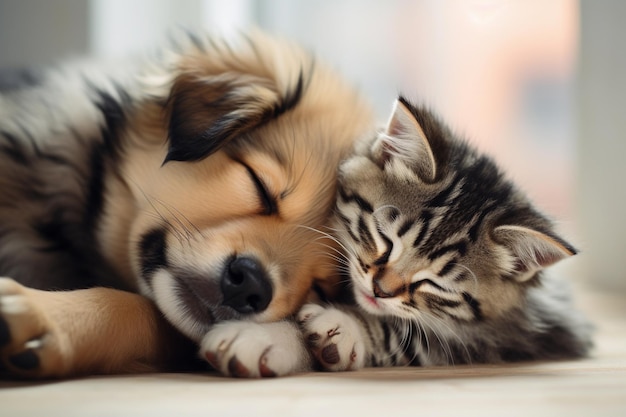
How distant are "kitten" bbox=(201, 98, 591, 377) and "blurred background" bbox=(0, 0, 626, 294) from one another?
135 cm

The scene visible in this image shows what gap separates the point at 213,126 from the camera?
1347 mm

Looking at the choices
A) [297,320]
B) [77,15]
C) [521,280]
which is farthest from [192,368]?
[77,15]

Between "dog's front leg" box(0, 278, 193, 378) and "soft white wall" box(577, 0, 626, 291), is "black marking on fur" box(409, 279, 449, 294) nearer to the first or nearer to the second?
"dog's front leg" box(0, 278, 193, 378)

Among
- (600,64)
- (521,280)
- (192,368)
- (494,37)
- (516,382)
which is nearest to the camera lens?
(516,382)

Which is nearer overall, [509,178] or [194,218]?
[194,218]

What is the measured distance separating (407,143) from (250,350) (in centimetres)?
57

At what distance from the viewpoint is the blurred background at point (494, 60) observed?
267cm

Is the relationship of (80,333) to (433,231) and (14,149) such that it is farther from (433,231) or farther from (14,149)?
(433,231)

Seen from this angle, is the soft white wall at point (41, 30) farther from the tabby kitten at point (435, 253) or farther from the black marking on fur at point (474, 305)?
the black marking on fur at point (474, 305)

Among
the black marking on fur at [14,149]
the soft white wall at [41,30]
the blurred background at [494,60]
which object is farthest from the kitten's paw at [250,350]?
the soft white wall at [41,30]

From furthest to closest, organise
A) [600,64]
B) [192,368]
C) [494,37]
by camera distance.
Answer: [494,37]
[600,64]
[192,368]

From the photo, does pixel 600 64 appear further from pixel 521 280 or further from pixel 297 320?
pixel 297 320

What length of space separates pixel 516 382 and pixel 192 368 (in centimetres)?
59

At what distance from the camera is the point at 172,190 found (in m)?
1.38
